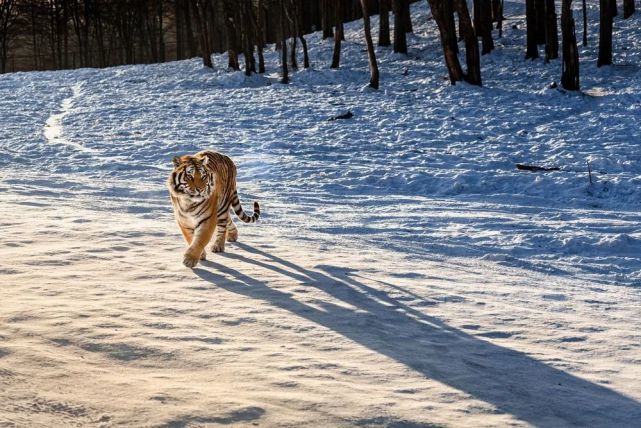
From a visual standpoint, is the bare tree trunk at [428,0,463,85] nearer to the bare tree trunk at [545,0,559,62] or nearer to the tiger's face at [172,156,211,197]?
the bare tree trunk at [545,0,559,62]

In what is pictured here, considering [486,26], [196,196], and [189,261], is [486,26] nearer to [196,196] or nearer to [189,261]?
[196,196]

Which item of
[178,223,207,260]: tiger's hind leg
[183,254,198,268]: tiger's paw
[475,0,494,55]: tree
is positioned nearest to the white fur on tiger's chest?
[178,223,207,260]: tiger's hind leg

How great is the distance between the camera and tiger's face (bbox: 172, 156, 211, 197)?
291 inches

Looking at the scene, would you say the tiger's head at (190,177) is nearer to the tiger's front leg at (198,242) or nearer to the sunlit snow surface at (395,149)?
the tiger's front leg at (198,242)

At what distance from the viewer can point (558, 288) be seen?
758 centimetres

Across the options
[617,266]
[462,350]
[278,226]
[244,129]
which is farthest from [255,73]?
[462,350]

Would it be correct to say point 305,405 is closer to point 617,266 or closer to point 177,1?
point 617,266

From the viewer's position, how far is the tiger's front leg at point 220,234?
8.30 m

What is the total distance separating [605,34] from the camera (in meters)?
24.5

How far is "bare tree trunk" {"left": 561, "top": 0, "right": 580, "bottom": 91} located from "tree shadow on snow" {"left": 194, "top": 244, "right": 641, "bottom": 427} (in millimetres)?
15758

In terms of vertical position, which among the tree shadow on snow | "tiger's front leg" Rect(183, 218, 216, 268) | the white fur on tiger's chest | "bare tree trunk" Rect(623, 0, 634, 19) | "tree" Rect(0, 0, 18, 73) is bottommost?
the tree shadow on snow

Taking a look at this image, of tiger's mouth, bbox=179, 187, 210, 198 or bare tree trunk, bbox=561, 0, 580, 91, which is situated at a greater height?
bare tree trunk, bbox=561, 0, 580, 91

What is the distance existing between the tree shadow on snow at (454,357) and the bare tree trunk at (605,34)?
1920 cm

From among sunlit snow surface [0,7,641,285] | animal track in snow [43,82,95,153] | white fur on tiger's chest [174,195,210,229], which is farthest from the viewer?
animal track in snow [43,82,95,153]
